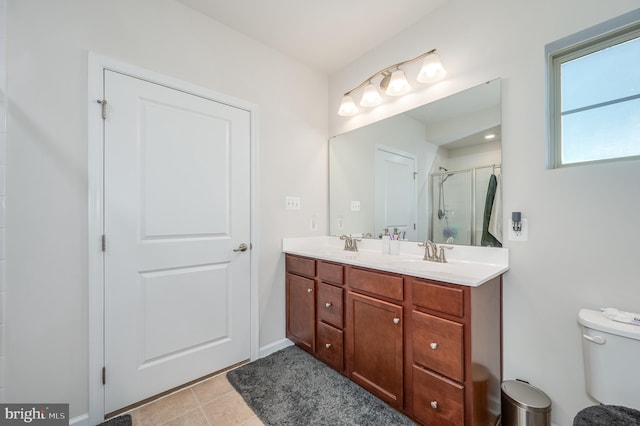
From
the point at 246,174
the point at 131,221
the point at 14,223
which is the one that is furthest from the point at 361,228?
the point at 14,223

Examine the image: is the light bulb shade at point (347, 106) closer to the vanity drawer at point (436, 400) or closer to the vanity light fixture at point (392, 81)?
the vanity light fixture at point (392, 81)

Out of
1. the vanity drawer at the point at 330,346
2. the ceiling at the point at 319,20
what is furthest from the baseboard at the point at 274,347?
the ceiling at the point at 319,20

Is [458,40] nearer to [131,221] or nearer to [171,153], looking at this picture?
[171,153]

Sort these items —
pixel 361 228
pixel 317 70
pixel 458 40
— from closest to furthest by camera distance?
pixel 458 40, pixel 361 228, pixel 317 70

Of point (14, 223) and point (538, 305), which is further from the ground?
point (14, 223)

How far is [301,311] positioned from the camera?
2.13m

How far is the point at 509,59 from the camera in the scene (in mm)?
1495

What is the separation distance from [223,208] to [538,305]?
6.73 ft

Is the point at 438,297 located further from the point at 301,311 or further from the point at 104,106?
the point at 104,106

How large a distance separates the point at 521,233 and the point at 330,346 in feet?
4.69

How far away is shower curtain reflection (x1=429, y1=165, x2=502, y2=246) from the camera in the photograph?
5.30ft

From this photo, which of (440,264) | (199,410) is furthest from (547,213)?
(199,410)

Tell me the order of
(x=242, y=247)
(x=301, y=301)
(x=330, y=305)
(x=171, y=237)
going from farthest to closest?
(x=301, y=301), (x=242, y=247), (x=330, y=305), (x=171, y=237)

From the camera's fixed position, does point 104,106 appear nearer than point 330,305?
Yes
